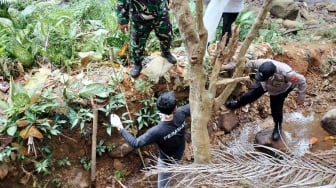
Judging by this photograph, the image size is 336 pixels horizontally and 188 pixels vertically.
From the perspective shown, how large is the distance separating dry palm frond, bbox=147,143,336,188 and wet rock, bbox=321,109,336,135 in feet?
11.0

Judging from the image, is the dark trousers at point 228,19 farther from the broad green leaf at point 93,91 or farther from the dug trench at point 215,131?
the broad green leaf at point 93,91

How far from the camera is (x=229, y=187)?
2084mm

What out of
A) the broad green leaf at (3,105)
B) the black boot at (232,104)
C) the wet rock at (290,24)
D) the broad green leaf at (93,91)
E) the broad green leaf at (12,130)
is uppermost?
the wet rock at (290,24)

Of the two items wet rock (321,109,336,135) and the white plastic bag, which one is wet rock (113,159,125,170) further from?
wet rock (321,109,336,135)

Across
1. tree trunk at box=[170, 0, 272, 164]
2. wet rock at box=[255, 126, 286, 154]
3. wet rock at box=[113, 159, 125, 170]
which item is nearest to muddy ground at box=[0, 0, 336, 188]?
wet rock at box=[113, 159, 125, 170]

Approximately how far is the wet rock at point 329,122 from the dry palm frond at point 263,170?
11.0ft

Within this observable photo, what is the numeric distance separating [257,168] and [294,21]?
21.2 ft

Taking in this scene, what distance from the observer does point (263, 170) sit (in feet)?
6.56

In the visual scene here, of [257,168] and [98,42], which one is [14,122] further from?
[257,168]

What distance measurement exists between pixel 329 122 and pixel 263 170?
367 cm

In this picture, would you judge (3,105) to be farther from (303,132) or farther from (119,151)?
(303,132)

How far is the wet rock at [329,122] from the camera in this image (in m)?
5.20

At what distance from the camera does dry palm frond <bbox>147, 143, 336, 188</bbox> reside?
Answer: 71.0 inches

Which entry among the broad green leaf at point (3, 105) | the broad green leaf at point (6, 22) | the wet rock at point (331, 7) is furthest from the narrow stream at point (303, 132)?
the wet rock at point (331, 7)
